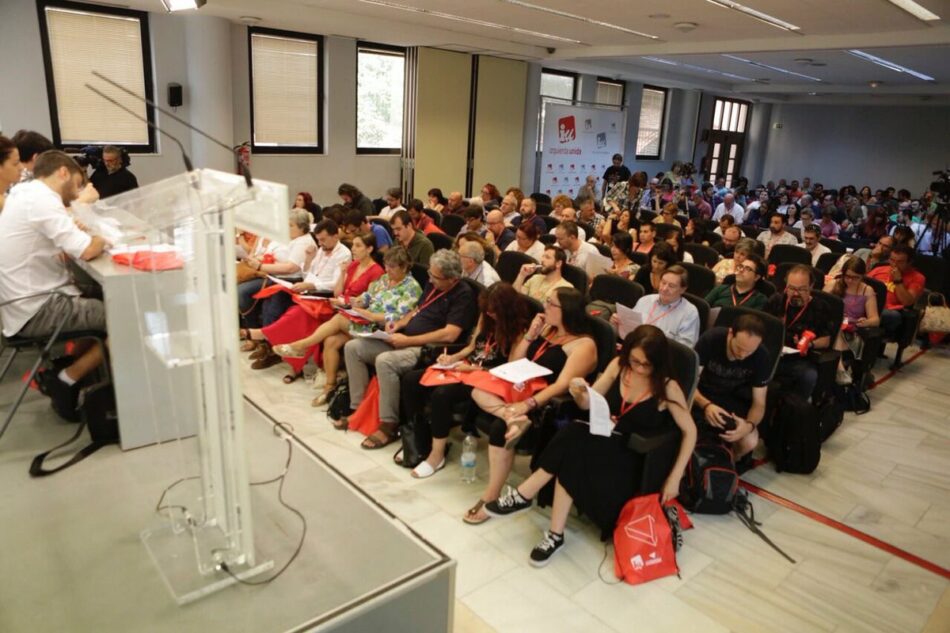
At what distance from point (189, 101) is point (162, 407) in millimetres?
7433

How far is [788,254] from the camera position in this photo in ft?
20.9

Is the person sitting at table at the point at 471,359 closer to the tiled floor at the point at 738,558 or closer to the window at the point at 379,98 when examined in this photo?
the tiled floor at the point at 738,558

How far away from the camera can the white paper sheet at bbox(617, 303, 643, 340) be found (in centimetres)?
374

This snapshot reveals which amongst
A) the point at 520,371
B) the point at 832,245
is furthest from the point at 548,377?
the point at 832,245

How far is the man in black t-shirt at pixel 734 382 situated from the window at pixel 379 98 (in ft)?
25.5

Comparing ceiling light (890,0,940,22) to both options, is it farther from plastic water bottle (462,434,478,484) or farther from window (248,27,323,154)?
window (248,27,323,154)

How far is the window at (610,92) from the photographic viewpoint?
13.9 meters

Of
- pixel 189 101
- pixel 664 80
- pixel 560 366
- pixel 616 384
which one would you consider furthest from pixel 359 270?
pixel 664 80

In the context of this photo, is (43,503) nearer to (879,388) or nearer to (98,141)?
(879,388)

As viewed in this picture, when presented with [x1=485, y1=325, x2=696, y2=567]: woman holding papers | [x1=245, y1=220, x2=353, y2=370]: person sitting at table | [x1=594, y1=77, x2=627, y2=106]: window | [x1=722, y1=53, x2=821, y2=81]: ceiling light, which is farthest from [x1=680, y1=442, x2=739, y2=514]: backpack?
[x1=594, y1=77, x2=627, y2=106]: window

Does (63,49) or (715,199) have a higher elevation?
(63,49)

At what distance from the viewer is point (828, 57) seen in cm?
931

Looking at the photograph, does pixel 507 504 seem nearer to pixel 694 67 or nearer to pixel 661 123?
pixel 694 67

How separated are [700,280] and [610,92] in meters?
10.4
